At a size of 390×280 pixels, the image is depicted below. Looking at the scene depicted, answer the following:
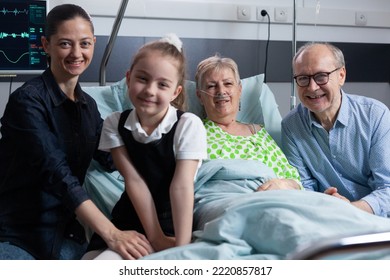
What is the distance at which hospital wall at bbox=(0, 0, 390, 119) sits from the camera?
3.25 meters

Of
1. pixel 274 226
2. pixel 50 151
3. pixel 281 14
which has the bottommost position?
pixel 274 226

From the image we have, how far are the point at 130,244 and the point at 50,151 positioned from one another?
15.3 inches

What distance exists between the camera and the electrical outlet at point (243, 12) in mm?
3387

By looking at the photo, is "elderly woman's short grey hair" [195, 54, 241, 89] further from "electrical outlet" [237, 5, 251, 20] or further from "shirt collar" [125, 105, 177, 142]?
"electrical outlet" [237, 5, 251, 20]

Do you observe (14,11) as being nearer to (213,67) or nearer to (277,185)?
(213,67)

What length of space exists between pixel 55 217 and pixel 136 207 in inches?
14.7

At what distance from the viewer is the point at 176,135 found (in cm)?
166

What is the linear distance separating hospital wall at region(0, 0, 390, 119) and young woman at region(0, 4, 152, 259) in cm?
127

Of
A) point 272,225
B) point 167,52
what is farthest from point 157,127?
point 272,225


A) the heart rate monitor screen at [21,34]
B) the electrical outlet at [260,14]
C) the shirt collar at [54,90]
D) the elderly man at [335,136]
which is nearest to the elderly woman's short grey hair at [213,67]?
the elderly man at [335,136]

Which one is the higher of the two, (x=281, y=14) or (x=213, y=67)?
(x=281, y=14)
